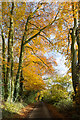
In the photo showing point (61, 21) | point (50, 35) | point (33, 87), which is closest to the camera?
point (61, 21)

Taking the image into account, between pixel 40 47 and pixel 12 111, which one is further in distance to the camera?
pixel 40 47

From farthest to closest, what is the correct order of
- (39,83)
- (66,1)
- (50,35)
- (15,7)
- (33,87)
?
(33,87), (39,83), (50,35), (15,7), (66,1)

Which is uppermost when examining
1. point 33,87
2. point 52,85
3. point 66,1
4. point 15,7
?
point 15,7

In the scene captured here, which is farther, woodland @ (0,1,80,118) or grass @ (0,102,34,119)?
woodland @ (0,1,80,118)

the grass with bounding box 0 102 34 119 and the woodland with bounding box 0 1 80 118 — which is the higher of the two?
the woodland with bounding box 0 1 80 118

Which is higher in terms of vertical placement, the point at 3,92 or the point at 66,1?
the point at 66,1

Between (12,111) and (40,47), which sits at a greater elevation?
(40,47)

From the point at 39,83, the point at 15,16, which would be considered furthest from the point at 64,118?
the point at 39,83

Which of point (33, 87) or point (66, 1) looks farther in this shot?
point (33, 87)

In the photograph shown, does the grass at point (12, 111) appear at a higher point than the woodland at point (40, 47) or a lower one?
lower

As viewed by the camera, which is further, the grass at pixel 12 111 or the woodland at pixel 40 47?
the woodland at pixel 40 47

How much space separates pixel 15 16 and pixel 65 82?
4.97 metres

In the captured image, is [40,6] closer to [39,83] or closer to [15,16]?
[15,16]

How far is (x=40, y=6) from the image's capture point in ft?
21.8
